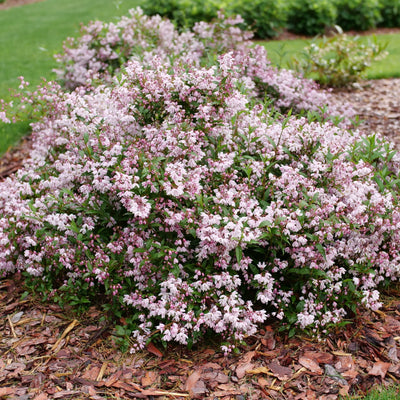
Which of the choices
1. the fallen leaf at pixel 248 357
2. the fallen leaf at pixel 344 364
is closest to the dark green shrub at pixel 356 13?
the fallen leaf at pixel 344 364

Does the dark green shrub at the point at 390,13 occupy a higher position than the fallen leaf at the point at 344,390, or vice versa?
the fallen leaf at the point at 344,390

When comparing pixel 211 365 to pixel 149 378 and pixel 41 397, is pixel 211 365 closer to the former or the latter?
pixel 149 378

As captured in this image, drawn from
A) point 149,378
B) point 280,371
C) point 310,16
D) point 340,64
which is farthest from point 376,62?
point 149,378

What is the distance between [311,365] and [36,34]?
42.3ft

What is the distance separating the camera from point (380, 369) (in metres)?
3.13

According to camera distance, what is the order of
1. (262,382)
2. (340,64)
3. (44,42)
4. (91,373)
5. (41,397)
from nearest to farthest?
1. (41,397)
2. (262,382)
3. (91,373)
4. (340,64)
5. (44,42)

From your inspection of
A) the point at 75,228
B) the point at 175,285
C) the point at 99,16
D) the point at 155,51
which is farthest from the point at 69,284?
the point at 99,16

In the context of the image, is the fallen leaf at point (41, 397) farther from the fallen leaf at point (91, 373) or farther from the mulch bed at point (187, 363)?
the fallen leaf at point (91, 373)

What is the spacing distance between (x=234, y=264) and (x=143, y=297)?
71 centimetres

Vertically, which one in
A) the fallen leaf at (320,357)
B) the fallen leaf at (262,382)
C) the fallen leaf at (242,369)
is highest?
the fallen leaf at (242,369)

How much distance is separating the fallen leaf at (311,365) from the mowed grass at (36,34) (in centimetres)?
517

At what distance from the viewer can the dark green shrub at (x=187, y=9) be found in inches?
425

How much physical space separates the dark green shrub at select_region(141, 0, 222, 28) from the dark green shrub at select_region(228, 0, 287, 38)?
0.59 m

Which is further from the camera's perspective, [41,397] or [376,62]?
[376,62]
